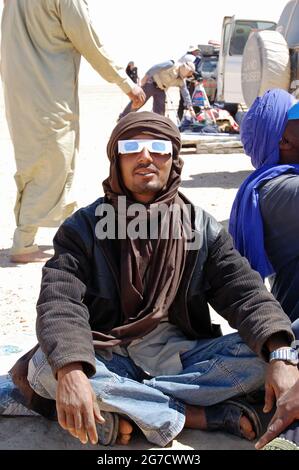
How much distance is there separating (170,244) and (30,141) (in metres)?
2.51

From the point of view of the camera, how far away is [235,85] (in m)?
15.0

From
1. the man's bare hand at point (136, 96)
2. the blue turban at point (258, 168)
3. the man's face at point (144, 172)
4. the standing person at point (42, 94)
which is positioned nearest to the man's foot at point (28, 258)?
the standing person at point (42, 94)

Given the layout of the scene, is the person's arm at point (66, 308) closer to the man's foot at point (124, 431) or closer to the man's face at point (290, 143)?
the man's foot at point (124, 431)

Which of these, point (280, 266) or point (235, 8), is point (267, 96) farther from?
point (235, 8)

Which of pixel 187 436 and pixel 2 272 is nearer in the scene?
pixel 187 436

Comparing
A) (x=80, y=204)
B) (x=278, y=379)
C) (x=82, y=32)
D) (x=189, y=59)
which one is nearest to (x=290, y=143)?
(x=278, y=379)

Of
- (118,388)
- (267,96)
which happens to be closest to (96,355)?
(118,388)

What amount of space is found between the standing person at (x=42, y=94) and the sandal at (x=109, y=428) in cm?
262

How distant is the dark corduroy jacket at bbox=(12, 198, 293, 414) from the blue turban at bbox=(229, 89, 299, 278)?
14 cm

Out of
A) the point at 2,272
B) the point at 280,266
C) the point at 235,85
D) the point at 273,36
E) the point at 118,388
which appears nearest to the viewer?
the point at 118,388

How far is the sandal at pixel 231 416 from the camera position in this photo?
2.58 m

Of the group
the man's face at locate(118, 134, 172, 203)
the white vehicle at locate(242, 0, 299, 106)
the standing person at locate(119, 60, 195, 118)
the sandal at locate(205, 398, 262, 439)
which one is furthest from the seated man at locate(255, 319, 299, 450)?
the standing person at locate(119, 60, 195, 118)

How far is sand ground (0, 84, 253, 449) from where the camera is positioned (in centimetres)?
262

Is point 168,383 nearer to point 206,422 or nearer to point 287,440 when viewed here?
point 206,422
